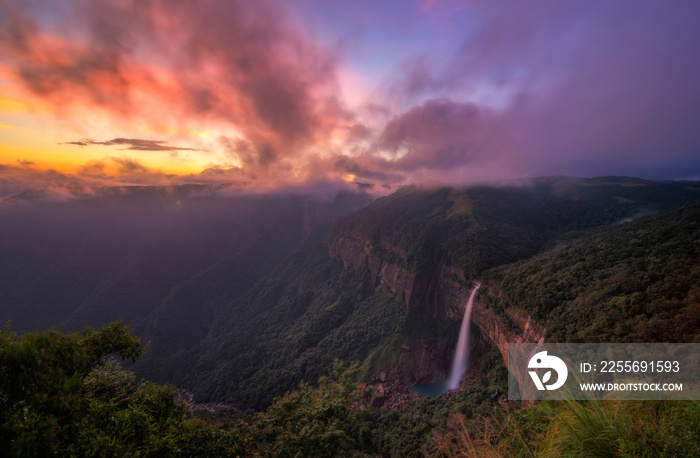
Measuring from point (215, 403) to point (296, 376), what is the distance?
20822mm

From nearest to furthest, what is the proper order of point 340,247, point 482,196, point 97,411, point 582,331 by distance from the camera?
1. point 97,411
2. point 582,331
3. point 482,196
4. point 340,247

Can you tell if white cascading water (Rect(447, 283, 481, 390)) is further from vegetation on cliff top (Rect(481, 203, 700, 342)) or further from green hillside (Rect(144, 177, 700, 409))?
vegetation on cliff top (Rect(481, 203, 700, 342))

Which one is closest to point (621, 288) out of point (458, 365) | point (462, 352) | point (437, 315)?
point (462, 352)

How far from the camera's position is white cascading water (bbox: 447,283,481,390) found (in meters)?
48.5

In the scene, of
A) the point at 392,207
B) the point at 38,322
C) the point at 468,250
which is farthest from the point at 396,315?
the point at 38,322

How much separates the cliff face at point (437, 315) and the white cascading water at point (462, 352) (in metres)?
1.52

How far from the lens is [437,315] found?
63.3 metres

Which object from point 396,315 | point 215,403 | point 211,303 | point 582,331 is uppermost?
point 582,331

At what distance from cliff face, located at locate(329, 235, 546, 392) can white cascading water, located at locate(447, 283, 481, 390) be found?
1517mm

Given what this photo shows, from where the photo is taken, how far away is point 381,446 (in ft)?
90.5

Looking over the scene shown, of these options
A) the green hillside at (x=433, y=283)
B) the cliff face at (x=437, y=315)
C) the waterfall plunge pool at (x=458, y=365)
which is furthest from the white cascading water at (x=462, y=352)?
the green hillside at (x=433, y=283)

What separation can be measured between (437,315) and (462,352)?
1227cm

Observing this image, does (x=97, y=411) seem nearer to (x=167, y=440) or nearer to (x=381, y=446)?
(x=167, y=440)

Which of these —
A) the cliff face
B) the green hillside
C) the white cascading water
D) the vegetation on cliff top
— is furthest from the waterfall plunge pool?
the vegetation on cliff top
